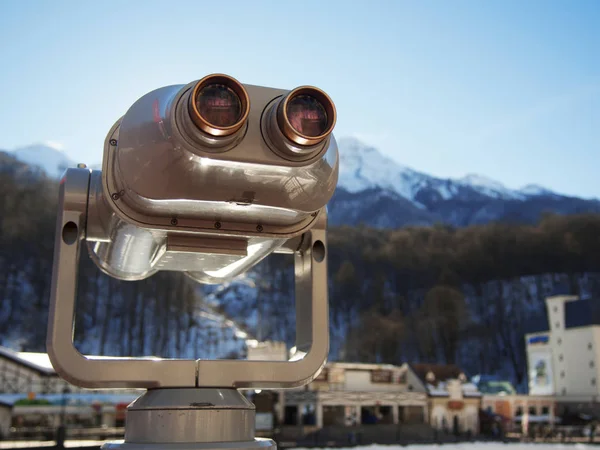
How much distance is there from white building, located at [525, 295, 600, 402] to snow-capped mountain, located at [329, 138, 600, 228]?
2019 inches

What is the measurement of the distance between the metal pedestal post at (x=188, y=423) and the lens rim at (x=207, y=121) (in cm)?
70

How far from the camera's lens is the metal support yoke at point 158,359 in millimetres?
1548

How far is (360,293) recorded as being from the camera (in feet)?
220

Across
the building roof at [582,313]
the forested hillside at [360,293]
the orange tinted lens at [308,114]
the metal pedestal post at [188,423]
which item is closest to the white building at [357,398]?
the building roof at [582,313]

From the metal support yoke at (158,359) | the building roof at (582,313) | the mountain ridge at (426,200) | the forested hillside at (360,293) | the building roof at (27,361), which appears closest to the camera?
the metal support yoke at (158,359)

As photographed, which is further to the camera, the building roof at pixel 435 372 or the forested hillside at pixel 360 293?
the forested hillside at pixel 360 293

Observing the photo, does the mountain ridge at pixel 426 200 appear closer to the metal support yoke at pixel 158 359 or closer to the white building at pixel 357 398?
the white building at pixel 357 398

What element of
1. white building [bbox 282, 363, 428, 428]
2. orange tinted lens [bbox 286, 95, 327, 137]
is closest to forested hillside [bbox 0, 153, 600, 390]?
white building [bbox 282, 363, 428, 428]

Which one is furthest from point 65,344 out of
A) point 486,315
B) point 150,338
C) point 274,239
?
point 486,315

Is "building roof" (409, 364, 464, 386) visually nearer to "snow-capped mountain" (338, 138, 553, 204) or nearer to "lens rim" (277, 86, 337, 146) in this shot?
"lens rim" (277, 86, 337, 146)

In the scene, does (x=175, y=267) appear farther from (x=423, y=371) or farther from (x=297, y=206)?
(x=423, y=371)

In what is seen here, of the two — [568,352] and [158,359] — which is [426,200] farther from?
[158,359]

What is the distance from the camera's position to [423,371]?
87.1 feet

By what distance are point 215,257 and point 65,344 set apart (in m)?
0.47
